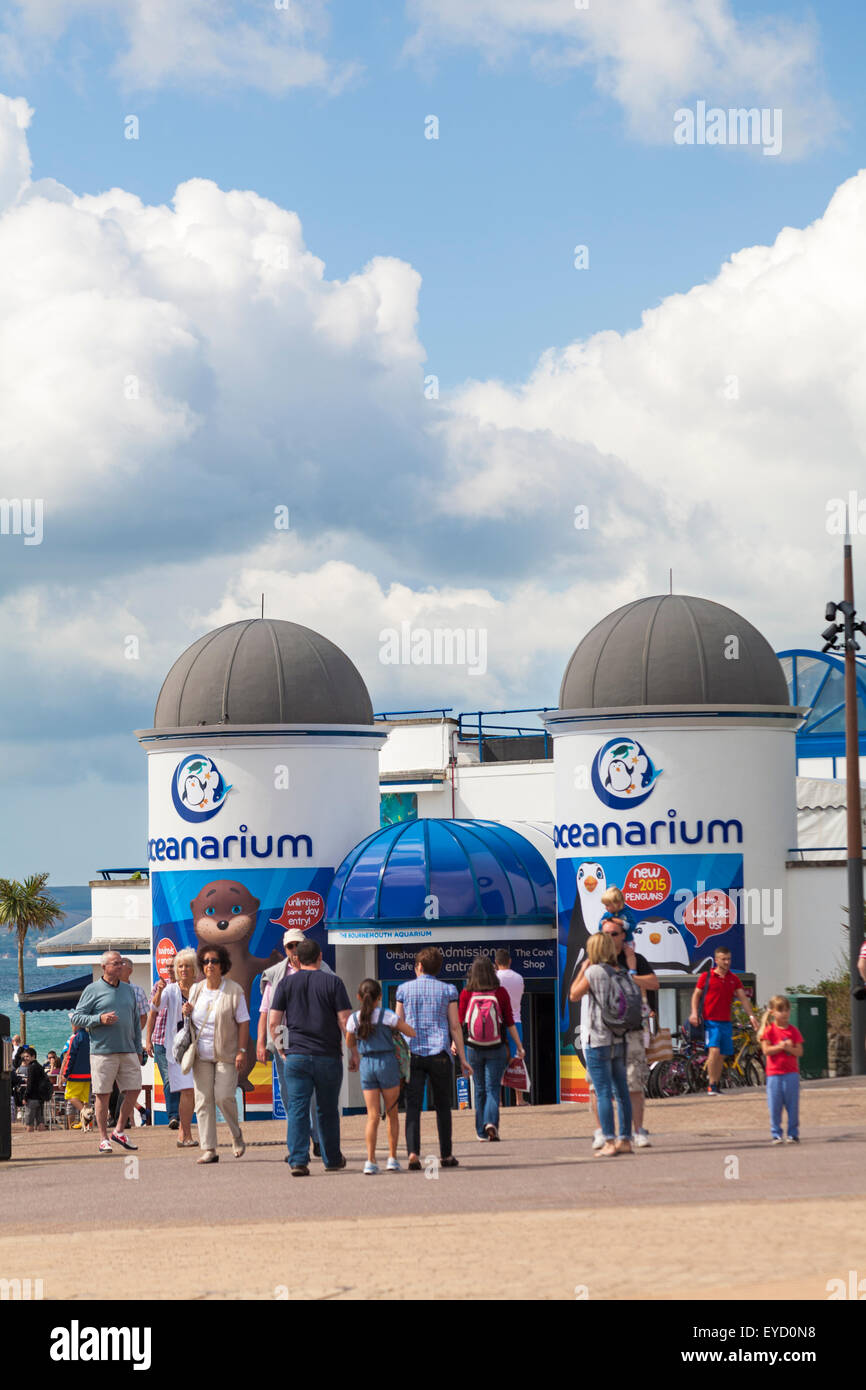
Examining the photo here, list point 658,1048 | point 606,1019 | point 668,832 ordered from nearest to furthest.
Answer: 1. point 606,1019
2. point 658,1048
3. point 668,832

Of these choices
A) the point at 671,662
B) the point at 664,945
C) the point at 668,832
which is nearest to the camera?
the point at 664,945

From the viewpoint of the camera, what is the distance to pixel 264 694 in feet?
101

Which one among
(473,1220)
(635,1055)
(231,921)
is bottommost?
(473,1220)

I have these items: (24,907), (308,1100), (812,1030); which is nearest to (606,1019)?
(308,1100)

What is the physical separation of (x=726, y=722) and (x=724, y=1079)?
668 cm

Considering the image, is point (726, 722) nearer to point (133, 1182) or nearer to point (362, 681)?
point (362, 681)

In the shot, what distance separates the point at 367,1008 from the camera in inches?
603

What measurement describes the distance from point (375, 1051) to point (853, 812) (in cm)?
1194

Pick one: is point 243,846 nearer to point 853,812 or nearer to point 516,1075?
A: point 853,812

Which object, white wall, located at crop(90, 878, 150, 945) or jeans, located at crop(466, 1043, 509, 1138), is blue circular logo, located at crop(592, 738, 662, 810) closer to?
jeans, located at crop(466, 1043, 509, 1138)

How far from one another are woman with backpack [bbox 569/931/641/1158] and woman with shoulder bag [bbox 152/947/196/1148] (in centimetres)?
456

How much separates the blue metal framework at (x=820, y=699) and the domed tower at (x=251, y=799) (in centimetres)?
1687

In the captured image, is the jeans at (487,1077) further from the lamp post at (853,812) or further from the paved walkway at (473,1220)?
the lamp post at (853,812)
